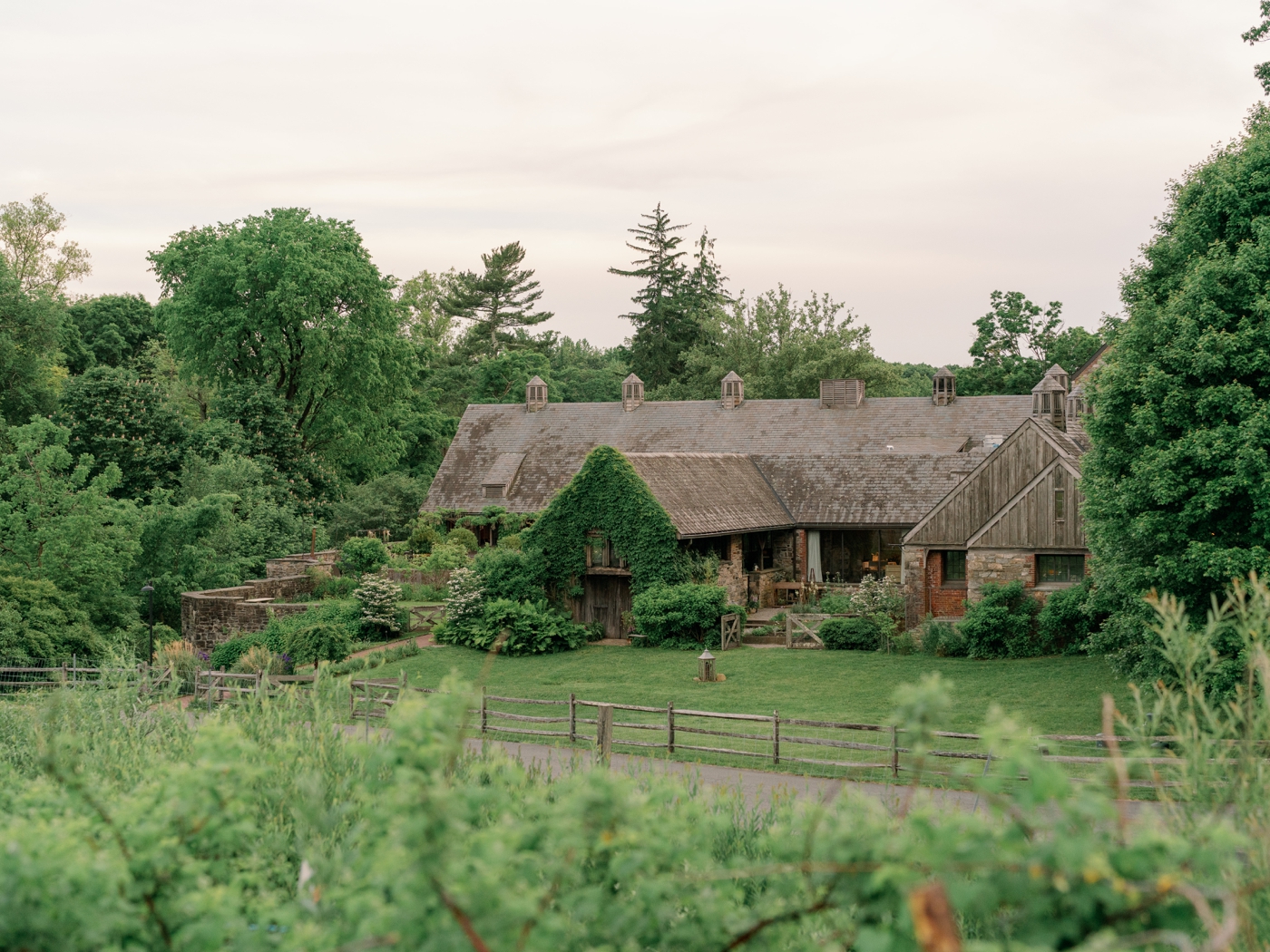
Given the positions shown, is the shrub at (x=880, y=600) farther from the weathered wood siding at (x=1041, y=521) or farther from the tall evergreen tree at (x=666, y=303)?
the tall evergreen tree at (x=666, y=303)

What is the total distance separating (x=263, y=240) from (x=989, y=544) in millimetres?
34134

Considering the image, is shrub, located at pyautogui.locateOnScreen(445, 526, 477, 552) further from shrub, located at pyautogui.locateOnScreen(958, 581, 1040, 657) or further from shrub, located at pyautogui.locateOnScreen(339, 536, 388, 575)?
shrub, located at pyautogui.locateOnScreen(958, 581, 1040, 657)

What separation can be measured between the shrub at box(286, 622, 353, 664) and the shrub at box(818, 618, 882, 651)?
11777mm

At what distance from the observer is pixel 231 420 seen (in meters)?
42.8

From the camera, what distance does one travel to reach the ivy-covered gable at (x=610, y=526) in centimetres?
2816

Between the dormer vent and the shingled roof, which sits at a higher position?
the dormer vent

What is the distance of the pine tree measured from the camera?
247 ft

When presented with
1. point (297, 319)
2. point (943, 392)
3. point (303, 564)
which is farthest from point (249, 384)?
point (943, 392)

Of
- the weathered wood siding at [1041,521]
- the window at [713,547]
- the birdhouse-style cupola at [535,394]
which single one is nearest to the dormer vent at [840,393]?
the birdhouse-style cupola at [535,394]

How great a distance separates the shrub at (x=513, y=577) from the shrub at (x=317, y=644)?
409 cm

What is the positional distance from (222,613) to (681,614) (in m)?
12.7

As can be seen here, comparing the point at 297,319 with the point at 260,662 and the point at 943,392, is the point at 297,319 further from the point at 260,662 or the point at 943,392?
the point at 943,392

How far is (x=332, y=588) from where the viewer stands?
34.3 meters

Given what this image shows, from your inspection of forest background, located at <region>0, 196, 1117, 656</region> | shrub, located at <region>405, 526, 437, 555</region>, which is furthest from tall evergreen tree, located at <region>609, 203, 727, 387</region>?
shrub, located at <region>405, 526, 437, 555</region>
